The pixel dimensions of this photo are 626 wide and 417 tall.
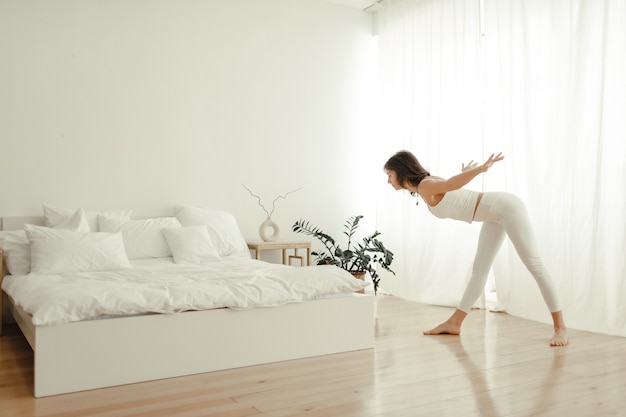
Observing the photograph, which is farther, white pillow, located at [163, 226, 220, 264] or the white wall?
the white wall

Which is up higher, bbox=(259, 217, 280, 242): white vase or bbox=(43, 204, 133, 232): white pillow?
bbox=(43, 204, 133, 232): white pillow

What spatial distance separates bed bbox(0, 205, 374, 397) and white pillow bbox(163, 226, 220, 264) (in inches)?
4.7

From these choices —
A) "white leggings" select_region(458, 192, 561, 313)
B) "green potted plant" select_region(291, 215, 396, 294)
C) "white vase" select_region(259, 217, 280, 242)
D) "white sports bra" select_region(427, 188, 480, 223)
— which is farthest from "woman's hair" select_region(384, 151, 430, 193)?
"white vase" select_region(259, 217, 280, 242)

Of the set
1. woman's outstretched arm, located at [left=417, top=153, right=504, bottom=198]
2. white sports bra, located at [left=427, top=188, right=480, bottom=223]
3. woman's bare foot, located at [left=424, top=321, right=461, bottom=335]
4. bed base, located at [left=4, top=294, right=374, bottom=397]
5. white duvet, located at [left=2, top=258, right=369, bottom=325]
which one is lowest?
woman's bare foot, located at [left=424, top=321, right=461, bottom=335]

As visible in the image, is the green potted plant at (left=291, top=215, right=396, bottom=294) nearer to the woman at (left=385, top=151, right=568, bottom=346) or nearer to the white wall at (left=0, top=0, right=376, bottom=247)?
the white wall at (left=0, top=0, right=376, bottom=247)

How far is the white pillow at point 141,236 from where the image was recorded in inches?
170

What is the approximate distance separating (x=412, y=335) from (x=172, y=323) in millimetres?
1676

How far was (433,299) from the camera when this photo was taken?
197 inches

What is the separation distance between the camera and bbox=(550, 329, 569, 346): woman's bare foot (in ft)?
11.2

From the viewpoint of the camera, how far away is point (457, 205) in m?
3.52

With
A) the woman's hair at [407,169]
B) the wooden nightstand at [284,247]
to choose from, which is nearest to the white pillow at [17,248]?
the wooden nightstand at [284,247]

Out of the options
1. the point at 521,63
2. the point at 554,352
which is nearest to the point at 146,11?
the point at 521,63

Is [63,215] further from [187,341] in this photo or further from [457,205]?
[457,205]

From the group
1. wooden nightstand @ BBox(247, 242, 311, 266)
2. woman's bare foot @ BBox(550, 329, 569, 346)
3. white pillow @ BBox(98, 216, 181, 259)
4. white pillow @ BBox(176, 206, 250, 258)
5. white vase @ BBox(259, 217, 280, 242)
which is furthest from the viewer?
white vase @ BBox(259, 217, 280, 242)
